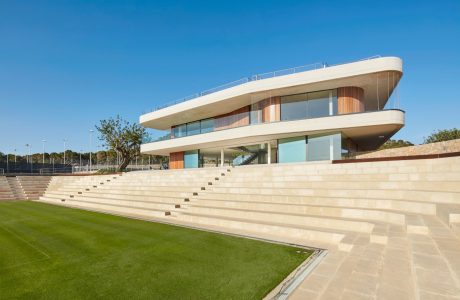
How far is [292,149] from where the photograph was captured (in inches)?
813

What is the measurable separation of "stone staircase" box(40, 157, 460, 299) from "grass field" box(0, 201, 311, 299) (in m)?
1.04

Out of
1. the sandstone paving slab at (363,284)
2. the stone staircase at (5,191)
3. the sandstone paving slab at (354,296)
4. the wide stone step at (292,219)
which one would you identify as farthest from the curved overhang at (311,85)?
the stone staircase at (5,191)

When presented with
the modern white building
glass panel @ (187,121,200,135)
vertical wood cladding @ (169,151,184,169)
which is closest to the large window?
the modern white building

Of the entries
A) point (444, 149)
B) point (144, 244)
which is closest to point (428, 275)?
point (144, 244)

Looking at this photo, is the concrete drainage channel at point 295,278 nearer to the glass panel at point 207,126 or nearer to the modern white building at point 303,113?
the modern white building at point 303,113

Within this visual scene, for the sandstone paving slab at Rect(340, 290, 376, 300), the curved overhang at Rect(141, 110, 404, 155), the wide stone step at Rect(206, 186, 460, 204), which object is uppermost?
the curved overhang at Rect(141, 110, 404, 155)

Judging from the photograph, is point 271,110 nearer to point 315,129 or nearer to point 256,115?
point 256,115

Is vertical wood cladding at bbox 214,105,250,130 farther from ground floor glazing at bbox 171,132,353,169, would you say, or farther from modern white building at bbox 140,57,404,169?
ground floor glazing at bbox 171,132,353,169

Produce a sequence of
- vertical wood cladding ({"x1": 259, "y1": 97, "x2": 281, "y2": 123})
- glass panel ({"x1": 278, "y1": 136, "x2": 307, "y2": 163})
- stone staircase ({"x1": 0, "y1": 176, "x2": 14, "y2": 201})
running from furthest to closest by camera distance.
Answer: stone staircase ({"x1": 0, "y1": 176, "x2": 14, "y2": 201}), vertical wood cladding ({"x1": 259, "y1": 97, "x2": 281, "y2": 123}), glass panel ({"x1": 278, "y1": 136, "x2": 307, "y2": 163})

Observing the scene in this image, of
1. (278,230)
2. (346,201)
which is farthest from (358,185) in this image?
(278,230)

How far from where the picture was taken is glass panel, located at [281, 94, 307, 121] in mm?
20047

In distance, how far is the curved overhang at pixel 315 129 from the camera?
17.2 m

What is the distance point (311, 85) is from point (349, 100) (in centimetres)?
298

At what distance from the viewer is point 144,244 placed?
761 centimetres
